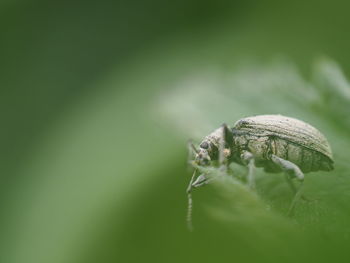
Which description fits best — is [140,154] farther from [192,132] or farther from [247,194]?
[247,194]

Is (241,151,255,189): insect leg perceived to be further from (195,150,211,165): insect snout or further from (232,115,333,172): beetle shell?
(195,150,211,165): insect snout

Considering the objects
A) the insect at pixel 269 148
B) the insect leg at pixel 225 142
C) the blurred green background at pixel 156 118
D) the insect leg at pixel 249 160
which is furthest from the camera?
the insect leg at pixel 225 142

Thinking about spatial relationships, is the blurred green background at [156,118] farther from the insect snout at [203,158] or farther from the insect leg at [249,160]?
the insect snout at [203,158]

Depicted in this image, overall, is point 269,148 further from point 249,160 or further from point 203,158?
point 203,158

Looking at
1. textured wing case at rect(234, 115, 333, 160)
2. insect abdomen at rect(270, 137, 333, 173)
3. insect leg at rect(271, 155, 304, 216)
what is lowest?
insect leg at rect(271, 155, 304, 216)

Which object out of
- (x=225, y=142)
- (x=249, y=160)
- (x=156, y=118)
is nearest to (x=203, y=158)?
(x=225, y=142)

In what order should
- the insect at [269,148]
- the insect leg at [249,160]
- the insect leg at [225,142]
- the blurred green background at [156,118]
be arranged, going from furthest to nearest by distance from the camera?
the insect leg at [225,142], the insect at [269,148], the insect leg at [249,160], the blurred green background at [156,118]

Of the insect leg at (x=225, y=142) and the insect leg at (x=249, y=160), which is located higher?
the insect leg at (x=225, y=142)

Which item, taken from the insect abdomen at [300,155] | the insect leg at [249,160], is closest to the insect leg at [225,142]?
the insect leg at [249,160]

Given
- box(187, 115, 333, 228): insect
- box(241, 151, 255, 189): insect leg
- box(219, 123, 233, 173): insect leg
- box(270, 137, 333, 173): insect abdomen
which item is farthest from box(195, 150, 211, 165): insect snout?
box(270, 137, 333, 173): insect abdomen

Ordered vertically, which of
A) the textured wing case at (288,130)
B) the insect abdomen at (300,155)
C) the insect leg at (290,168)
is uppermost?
the textured wing case at (288,130)
